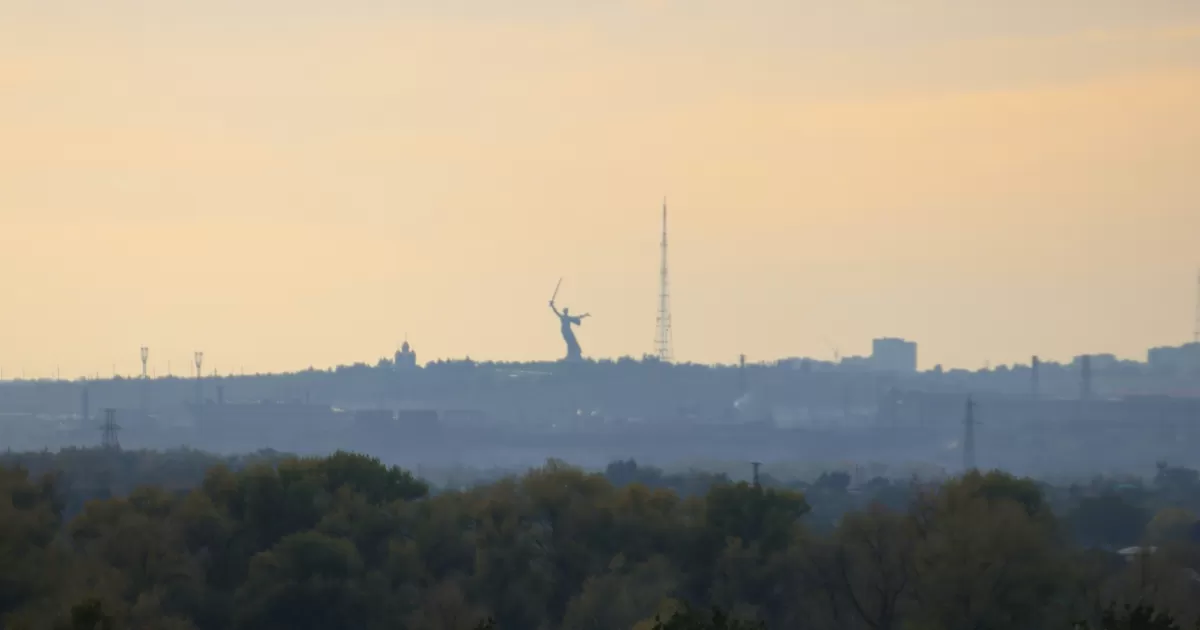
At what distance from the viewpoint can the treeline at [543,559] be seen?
239 ft

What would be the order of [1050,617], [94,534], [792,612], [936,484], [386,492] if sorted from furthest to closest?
[936,484] → [386,492] → [94,534] → [792,612] → [1050,617]

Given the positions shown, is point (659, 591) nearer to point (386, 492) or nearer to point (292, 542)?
point (292, 542)

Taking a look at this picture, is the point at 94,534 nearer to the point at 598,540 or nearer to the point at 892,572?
the point at 598,540

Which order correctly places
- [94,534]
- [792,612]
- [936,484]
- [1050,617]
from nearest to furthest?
[1050,617] < [792,612] < [94,534] < [936,484]

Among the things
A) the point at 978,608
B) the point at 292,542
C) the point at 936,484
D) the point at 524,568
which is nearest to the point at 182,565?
the point at 292,542

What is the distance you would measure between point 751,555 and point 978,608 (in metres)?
11.5

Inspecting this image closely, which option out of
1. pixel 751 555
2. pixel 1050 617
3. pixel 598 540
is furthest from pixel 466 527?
pixel 1050 617

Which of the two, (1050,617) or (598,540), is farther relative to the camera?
(598,540)

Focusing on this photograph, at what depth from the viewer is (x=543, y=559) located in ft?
274

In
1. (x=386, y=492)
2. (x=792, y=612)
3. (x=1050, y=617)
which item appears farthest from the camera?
(x=386, y=492)

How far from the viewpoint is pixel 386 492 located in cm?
9212

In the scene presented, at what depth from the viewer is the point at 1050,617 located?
7162cm

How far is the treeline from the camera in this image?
239ft

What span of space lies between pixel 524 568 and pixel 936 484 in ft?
75.7
